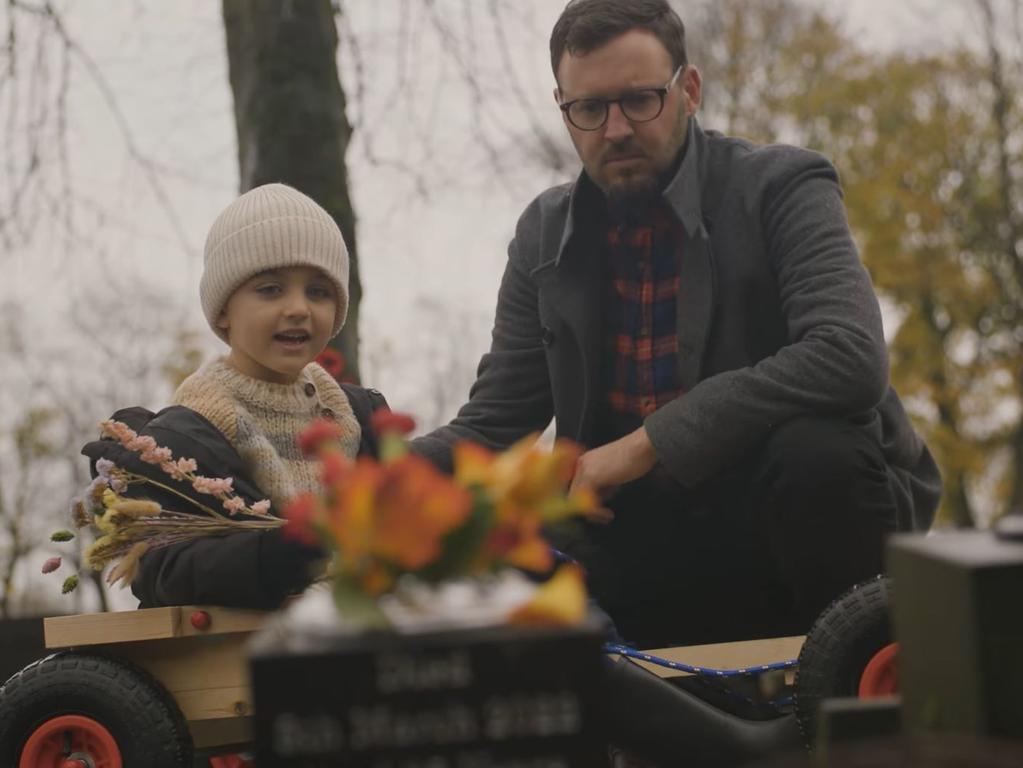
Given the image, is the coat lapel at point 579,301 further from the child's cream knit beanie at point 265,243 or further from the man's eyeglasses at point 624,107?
the child's cream knit beanie at point 265,243

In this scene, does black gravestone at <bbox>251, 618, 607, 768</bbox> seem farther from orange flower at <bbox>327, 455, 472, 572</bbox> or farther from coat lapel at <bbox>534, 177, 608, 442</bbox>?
coat lapel at <bbox>534, 177, 608, 442</bbox>

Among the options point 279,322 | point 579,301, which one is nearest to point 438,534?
point 279,322

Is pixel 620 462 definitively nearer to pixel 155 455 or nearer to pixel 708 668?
pixel 708 668

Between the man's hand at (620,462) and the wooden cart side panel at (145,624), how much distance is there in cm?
85

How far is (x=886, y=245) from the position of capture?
18.8 m

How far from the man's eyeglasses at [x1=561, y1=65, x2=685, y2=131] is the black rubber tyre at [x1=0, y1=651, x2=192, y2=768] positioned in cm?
169

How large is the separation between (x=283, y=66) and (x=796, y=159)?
104 inches

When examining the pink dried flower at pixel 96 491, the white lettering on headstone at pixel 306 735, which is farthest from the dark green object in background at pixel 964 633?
the pink dried flower at pixel 96 491

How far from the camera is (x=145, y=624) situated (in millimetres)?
2906

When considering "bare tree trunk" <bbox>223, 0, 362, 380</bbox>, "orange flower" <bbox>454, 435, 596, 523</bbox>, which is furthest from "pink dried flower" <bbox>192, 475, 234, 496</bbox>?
"bare tree trunk" <bbox>223, 0, 362, 380</bbox>

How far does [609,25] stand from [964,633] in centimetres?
237

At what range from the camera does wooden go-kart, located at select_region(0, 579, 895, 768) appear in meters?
2.84

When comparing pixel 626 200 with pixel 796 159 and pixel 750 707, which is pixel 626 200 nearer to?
pixel 796 159

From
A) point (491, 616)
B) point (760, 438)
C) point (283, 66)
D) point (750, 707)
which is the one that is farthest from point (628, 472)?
point (283, 66)
